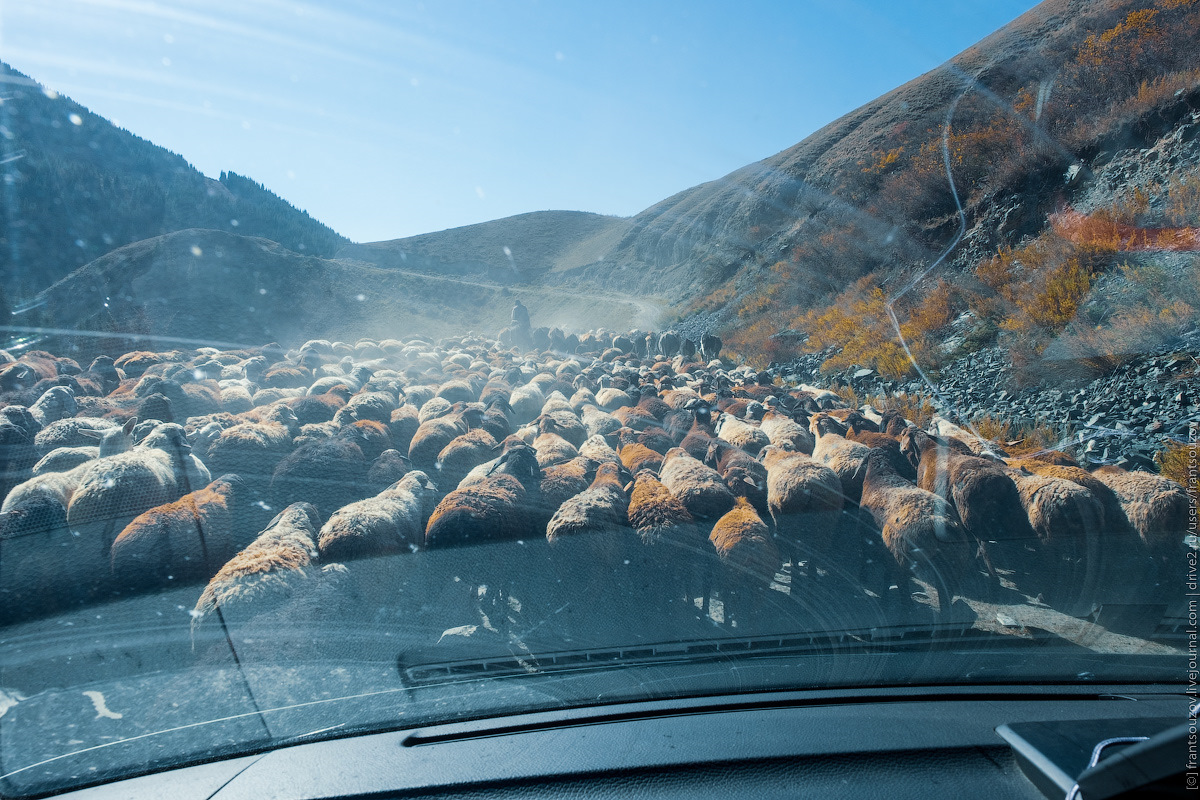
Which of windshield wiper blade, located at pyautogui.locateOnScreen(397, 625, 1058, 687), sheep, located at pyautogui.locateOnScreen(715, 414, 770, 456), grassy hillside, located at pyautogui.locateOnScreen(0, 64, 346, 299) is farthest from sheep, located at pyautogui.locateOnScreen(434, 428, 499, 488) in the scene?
grassy hillside, located at pyautogui.locateOnScreen(0, 64, 346, 299)

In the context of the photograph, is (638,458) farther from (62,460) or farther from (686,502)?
(62,460)

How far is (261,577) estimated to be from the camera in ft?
13.6

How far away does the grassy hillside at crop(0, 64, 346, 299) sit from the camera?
46.1 metres

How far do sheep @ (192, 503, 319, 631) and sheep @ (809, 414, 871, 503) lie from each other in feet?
17.2

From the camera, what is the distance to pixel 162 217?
6197cm

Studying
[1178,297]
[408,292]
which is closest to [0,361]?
[1178,297]

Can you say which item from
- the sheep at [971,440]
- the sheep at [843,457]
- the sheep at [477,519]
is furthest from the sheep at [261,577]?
the sheep at [971,440]

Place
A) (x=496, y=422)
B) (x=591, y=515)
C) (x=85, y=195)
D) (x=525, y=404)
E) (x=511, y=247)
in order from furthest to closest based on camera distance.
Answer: (x=511, y=247) → (x=85, y=195) → (x=525, y=404) → (x=496, y=422) → (x=591, y=515)

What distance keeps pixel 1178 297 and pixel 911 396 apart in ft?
15.3

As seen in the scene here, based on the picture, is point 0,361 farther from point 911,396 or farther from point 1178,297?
point 1178,297

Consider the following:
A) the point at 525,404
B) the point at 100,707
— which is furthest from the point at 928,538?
the point at 525,404

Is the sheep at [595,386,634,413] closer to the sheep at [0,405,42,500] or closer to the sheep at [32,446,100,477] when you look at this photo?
the sheep at [32,446,100,477]

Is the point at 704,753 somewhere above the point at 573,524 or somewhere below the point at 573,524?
below

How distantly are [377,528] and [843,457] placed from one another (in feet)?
18.0
